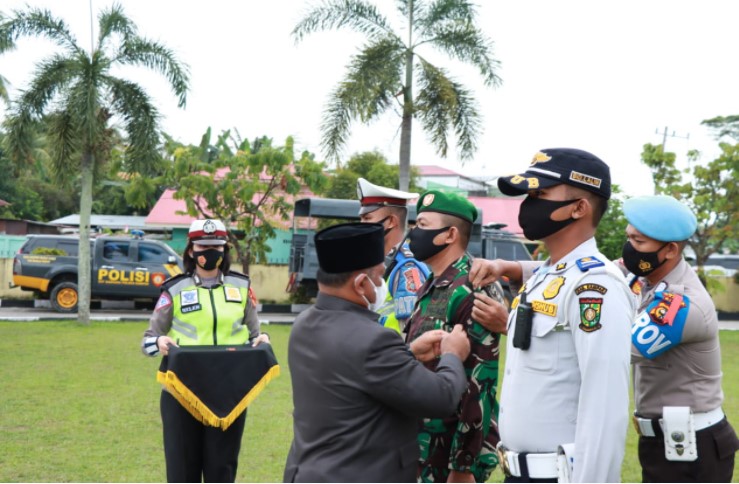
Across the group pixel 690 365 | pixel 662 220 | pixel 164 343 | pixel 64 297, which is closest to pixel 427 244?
pixel 662 220

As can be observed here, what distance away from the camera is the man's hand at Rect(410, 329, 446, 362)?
9.73 ft

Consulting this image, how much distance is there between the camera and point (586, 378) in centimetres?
247

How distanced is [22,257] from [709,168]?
58.2ft

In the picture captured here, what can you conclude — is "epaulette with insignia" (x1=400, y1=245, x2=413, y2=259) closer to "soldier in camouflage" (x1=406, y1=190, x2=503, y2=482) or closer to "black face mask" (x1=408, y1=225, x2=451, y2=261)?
"black face mask" (x1=408, y1=225, x2=451, y2=261)

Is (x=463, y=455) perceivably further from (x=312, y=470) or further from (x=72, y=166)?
(x=72, y=166)

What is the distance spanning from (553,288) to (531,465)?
1.96 feet

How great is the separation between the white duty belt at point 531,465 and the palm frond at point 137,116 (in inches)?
634

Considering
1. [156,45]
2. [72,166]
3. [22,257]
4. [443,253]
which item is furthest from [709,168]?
[443,253]

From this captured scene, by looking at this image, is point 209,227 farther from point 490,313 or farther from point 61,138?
point 61,138

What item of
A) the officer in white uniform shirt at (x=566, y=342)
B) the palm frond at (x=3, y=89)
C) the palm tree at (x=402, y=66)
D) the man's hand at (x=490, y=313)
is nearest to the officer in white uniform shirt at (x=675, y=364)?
the man's hand at (x=490, y=313)

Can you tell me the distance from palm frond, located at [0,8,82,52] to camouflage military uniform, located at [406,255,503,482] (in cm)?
1566

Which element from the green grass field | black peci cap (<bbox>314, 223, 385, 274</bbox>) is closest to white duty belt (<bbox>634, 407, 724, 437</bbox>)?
black peci cap (<bbox>314, 223, 385, 274</bbox>)

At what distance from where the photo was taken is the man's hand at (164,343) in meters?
4.75

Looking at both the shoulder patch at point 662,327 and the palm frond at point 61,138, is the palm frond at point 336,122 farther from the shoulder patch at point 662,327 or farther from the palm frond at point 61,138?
the shoulder patch at point 662,327
